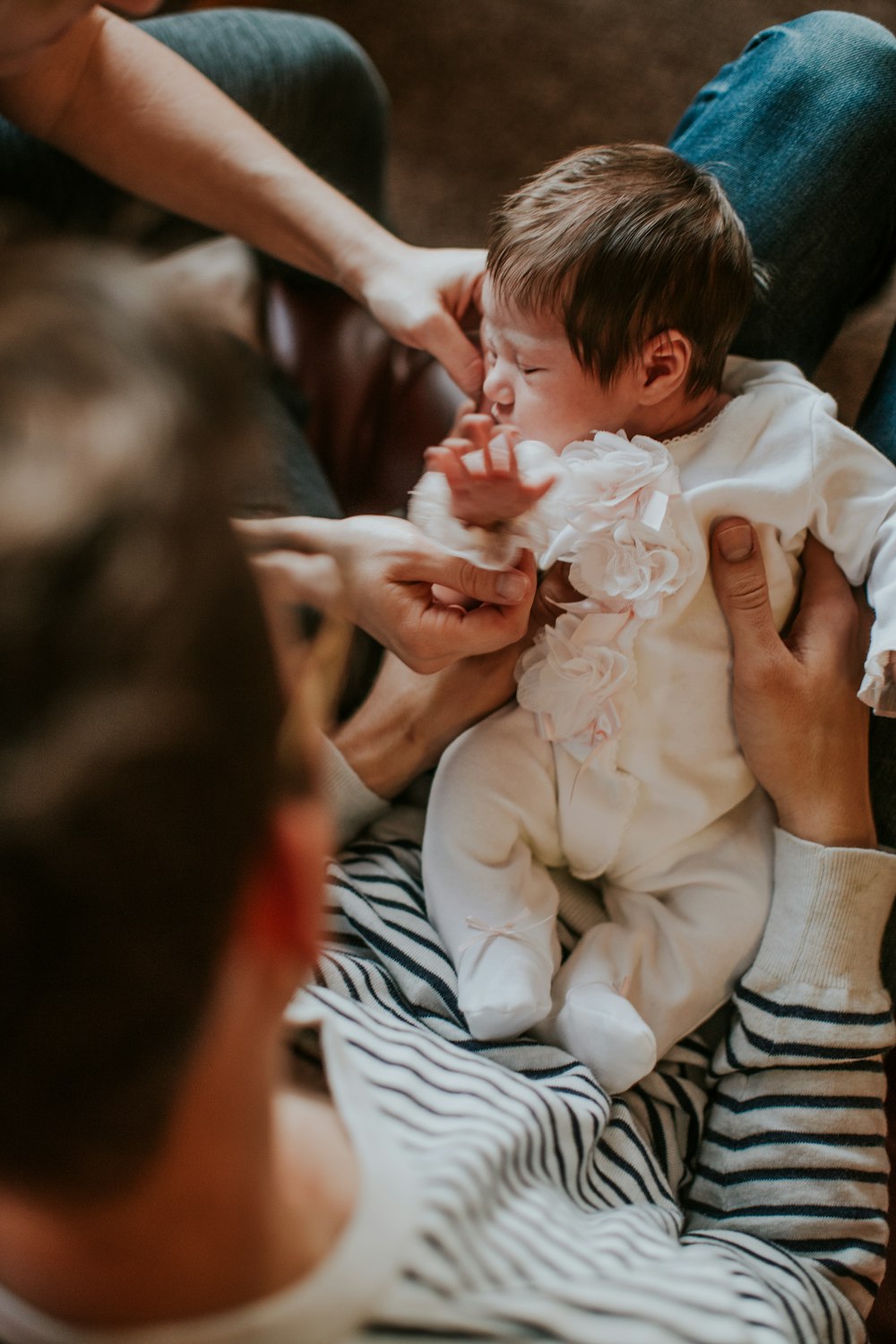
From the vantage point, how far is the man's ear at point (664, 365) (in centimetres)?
96

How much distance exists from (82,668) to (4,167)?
1080mm

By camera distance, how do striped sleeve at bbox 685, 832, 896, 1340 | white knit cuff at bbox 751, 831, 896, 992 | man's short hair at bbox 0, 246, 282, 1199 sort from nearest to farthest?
man's short hair at bbox 0, 246, 282, 1199, striped sleeve at bbox 685, 832, 896, 1340, white knit cuff at bbox 751, 831, 896, 992

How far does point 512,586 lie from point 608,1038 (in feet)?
1.34

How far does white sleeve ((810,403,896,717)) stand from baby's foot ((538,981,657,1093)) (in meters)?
0.45

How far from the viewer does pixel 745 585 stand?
3.16ft

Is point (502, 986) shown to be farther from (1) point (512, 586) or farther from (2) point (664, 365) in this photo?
(2) point (664, 365)

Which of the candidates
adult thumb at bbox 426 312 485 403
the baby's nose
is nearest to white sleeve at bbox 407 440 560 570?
the baby's nose

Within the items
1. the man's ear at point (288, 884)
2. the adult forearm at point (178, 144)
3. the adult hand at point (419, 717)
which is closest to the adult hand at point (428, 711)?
the adult hand at point (419, 717)

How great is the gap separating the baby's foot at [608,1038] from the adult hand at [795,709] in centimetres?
26

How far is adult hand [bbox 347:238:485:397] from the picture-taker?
111 cm

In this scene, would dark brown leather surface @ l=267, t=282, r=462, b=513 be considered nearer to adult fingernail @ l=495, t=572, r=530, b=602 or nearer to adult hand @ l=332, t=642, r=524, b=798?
adult hand @ l=332, t=642, r=524, b=798

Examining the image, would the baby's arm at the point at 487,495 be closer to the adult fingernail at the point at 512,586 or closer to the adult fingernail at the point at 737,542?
the adult fingernail at the point at 512,586

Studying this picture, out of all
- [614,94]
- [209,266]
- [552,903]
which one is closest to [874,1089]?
[552,903]

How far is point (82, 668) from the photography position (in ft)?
1.03
